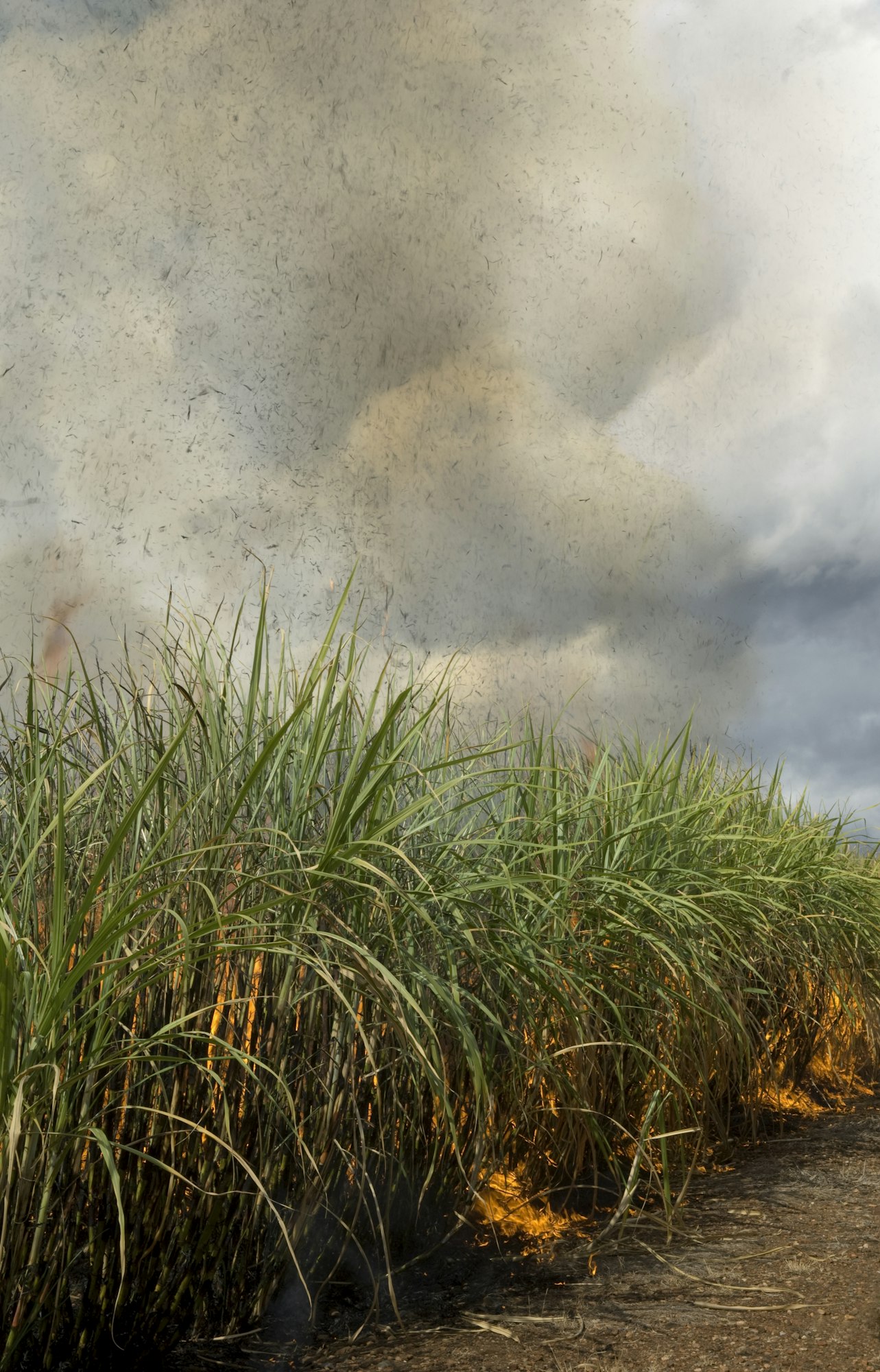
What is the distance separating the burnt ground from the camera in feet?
5.19

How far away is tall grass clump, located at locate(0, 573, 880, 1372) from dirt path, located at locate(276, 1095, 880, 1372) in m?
0.11

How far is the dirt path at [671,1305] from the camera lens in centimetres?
158

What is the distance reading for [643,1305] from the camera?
1.76 meters

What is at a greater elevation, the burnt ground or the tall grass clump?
the tall grass clump

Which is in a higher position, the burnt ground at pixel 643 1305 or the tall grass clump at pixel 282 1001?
the tall grass clump at pixel 282 1001

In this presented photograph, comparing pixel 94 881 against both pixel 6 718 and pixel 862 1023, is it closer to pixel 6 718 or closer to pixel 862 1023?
pixel 6 718

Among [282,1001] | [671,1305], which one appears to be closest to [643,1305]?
[671,1305]

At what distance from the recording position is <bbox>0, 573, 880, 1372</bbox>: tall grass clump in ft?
4.67

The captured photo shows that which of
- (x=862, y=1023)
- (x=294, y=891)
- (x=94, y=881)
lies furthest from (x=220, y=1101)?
(x=862, y=1023)

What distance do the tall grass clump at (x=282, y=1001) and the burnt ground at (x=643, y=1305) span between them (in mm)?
93

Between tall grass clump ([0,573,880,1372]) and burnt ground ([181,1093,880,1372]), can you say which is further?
burnt ground ([181,1093,880,1372])

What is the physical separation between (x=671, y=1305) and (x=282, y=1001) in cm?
82

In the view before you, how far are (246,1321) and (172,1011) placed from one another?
19.4 inches

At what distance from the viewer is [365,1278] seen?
183 cm
